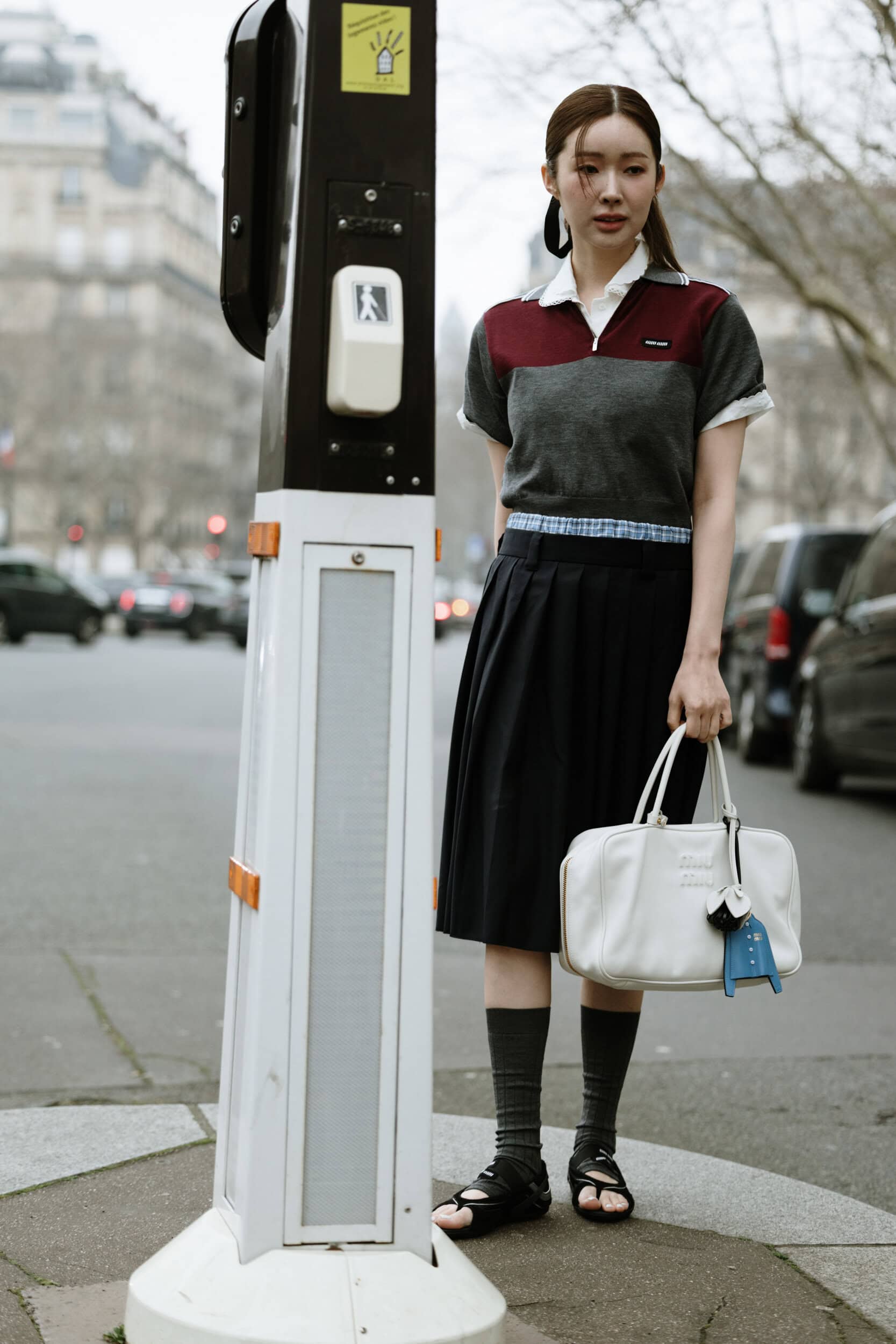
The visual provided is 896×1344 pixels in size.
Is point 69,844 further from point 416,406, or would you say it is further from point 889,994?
point 416,406

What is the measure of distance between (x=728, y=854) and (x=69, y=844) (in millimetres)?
6228

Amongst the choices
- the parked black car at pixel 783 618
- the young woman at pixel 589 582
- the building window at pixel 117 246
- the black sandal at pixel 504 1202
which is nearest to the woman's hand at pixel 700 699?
the young woman at pixel 589 582

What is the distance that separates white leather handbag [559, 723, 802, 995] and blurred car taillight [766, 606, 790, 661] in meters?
10.3

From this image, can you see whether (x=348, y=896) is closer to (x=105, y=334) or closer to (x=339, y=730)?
(x=339, y=730)

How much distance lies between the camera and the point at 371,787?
8.16 ft

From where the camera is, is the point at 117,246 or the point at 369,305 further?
the point at 117,246

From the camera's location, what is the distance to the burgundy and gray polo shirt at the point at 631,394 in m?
3.14

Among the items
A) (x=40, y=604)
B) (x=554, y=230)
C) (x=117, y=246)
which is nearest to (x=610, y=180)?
(x=554, y=230)

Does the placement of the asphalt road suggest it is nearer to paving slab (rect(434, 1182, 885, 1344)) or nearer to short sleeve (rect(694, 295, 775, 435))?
paving slab (rect(434, 1182, 885, 1344))

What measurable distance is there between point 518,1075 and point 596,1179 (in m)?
0.25

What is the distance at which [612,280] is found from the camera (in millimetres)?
3209

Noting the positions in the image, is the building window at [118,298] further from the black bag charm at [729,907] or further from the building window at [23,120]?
the black bag charm at [729,907]

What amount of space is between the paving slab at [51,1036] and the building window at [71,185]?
3980 inches

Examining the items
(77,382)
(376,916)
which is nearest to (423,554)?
(376,916)
